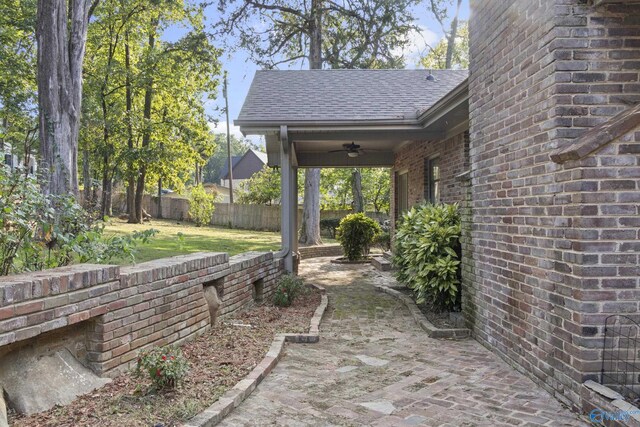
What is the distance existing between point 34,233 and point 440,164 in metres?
6.83

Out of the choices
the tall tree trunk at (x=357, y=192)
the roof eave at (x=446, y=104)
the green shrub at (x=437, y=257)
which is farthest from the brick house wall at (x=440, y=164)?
the tall tree trunk at (x=357, y=192)

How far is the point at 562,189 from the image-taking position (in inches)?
131

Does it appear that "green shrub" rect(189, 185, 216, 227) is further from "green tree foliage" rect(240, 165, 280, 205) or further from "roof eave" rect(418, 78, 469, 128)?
"roof eave" rect(418, 78, 469, 128)

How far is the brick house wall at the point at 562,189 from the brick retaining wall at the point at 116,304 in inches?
123

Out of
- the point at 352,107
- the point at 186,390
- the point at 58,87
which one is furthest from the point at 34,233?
the point at 58,87

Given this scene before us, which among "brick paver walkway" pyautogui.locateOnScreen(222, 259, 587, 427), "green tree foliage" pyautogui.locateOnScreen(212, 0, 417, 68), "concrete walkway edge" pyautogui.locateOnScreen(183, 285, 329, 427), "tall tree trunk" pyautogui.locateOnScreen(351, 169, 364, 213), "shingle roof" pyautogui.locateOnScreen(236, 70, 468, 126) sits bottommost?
"brick paver walkway" pyautogui.locateOnScreen(222, 259, 587, 427)

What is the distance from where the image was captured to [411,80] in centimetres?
1019

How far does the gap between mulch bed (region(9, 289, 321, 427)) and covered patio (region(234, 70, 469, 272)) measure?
10.1ft

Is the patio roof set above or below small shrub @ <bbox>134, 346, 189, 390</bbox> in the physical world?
above

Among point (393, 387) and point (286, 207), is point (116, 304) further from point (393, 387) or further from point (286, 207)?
point (286, 207)

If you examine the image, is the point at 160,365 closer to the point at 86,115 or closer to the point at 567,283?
the point at 567,283

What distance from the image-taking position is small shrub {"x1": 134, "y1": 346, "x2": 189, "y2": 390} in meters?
3.18

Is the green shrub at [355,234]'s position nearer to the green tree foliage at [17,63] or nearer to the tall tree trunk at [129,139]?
the green tree foliage at [17,63]

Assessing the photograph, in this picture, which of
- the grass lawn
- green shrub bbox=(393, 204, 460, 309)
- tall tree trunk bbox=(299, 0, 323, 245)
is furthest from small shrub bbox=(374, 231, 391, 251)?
green shrub bbox=(393, 204, 460, 309)
